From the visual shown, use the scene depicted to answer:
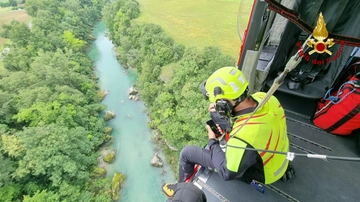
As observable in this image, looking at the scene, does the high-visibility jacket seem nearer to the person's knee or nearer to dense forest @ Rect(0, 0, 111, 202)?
the person's knee

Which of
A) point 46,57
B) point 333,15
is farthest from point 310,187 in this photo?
point 46,57

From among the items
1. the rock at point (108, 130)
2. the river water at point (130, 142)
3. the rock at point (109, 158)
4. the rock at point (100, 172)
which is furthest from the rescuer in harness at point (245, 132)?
the rock at point (108, 130)

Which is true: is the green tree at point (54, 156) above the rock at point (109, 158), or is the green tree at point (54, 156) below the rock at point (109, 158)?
above

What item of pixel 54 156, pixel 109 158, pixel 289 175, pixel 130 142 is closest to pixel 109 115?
pixel 130 142

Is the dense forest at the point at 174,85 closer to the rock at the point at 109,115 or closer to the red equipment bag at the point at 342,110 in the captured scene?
the rock at the point at 109,115

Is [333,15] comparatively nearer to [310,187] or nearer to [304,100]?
[304,100]

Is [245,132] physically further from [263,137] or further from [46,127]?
[46,127]
